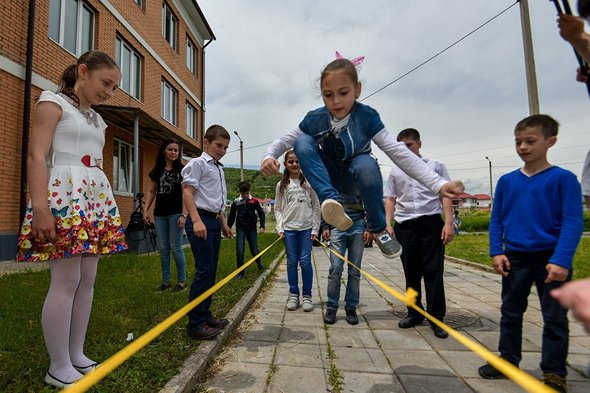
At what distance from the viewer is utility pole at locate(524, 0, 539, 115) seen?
8.52m

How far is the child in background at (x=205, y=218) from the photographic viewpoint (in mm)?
3152

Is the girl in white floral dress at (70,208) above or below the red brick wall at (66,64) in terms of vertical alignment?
below

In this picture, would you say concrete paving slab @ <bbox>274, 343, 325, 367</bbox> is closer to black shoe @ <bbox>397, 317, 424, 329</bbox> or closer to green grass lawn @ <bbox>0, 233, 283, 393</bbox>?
green grass lawn @ <bbox>0, 233, 283, 393</bbox>

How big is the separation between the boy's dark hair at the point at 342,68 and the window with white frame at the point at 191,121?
17.2 metres

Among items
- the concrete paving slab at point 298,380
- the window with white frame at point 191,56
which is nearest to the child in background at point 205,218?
the concrete paving slab at point 298,380

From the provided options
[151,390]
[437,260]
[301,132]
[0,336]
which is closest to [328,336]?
[437,260]

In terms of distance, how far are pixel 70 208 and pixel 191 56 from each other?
62.5 feet

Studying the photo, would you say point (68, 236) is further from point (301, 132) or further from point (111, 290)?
point (111, 290)

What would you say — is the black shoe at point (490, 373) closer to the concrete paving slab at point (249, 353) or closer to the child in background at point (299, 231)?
the concrete paving slab at point (249, 353)

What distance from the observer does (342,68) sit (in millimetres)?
2398

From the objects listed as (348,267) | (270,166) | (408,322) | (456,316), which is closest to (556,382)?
(408,322)

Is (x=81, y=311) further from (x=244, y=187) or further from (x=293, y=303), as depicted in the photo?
(x=244, y=187)

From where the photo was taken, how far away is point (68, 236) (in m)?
2.14

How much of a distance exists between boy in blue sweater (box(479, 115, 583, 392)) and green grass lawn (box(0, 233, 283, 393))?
8.00 feet
